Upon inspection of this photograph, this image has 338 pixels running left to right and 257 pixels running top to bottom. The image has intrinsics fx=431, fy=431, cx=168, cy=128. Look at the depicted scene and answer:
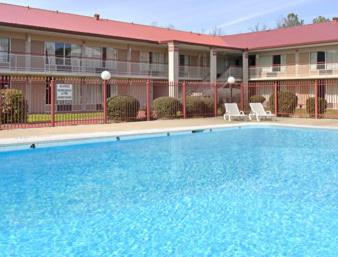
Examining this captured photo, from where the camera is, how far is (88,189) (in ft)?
28.0

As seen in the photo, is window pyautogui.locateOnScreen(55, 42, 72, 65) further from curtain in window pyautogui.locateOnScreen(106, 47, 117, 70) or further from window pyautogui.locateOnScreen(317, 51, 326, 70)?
window pyautogui.locateOnScreen(317, 51, 326, 70)

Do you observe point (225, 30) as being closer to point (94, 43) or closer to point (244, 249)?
point (94, 43)

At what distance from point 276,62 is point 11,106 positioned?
1072 inches

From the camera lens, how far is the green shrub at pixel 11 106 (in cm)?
1908

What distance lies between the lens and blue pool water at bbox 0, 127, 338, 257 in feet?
17.7

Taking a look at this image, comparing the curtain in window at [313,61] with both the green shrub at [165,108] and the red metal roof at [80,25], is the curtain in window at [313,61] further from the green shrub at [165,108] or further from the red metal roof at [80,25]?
the green shrub at [165,108]

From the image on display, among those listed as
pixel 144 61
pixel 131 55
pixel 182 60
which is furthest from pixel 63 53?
pixel 182 60

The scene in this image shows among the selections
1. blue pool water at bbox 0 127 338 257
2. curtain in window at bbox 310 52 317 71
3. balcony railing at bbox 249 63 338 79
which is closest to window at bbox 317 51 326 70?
balcony railing at bbox 249 63 338 79

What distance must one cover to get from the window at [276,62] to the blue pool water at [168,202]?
2668 centimetres

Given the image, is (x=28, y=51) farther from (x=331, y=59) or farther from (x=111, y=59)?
(x=331, y=59)

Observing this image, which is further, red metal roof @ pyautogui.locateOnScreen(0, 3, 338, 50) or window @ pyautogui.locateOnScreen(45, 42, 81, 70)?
red metal roof @ pyautogui.locateOnScreen(0, 3, 338, 50)

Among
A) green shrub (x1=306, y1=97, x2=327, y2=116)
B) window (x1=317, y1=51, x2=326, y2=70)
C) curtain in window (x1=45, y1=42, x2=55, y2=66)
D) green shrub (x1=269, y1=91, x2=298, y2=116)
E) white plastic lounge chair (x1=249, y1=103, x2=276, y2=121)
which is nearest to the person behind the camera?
white plastic lounge chair (x1=249, y1=103, x2=276, y2=121)

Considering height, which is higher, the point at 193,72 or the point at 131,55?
the point at 131,55

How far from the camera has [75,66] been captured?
30.9m
